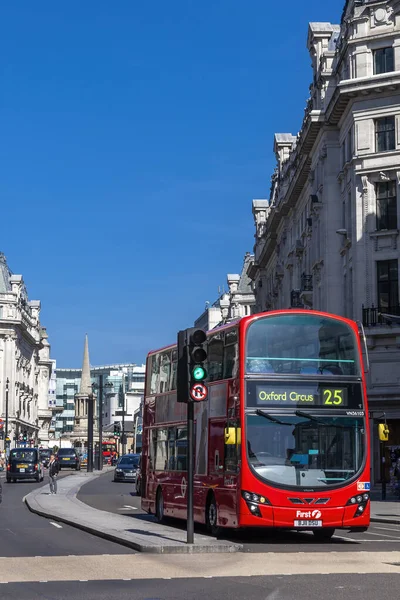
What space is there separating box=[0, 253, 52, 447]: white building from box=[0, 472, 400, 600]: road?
128 m

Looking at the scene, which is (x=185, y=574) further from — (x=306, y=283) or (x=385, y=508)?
(x=306, y=283)

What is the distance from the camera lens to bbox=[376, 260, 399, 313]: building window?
48156mm

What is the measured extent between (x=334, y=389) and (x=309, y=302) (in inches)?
1517

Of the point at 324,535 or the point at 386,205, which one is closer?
the point at 324,535

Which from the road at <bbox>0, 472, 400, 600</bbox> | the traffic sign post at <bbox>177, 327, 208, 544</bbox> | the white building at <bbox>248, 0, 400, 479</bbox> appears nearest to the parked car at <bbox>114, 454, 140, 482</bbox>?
the white building at <bbox>248, 0, 400, 479</bbox>

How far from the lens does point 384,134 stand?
163 feet

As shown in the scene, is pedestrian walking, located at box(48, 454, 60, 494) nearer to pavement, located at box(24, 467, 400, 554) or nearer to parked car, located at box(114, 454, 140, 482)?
pavement, located at box(24, 467, 400, 554)

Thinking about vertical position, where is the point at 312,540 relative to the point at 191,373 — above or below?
below

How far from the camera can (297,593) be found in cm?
1381

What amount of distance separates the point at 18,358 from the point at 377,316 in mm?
122182

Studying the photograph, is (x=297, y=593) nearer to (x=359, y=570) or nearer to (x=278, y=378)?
(x=359, y=570)

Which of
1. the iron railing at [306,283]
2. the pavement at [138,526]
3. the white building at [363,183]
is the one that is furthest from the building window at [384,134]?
the pavement at [138,526]

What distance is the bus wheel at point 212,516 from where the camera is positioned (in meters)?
23.2

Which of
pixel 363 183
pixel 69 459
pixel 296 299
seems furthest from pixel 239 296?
pixel 363 183
